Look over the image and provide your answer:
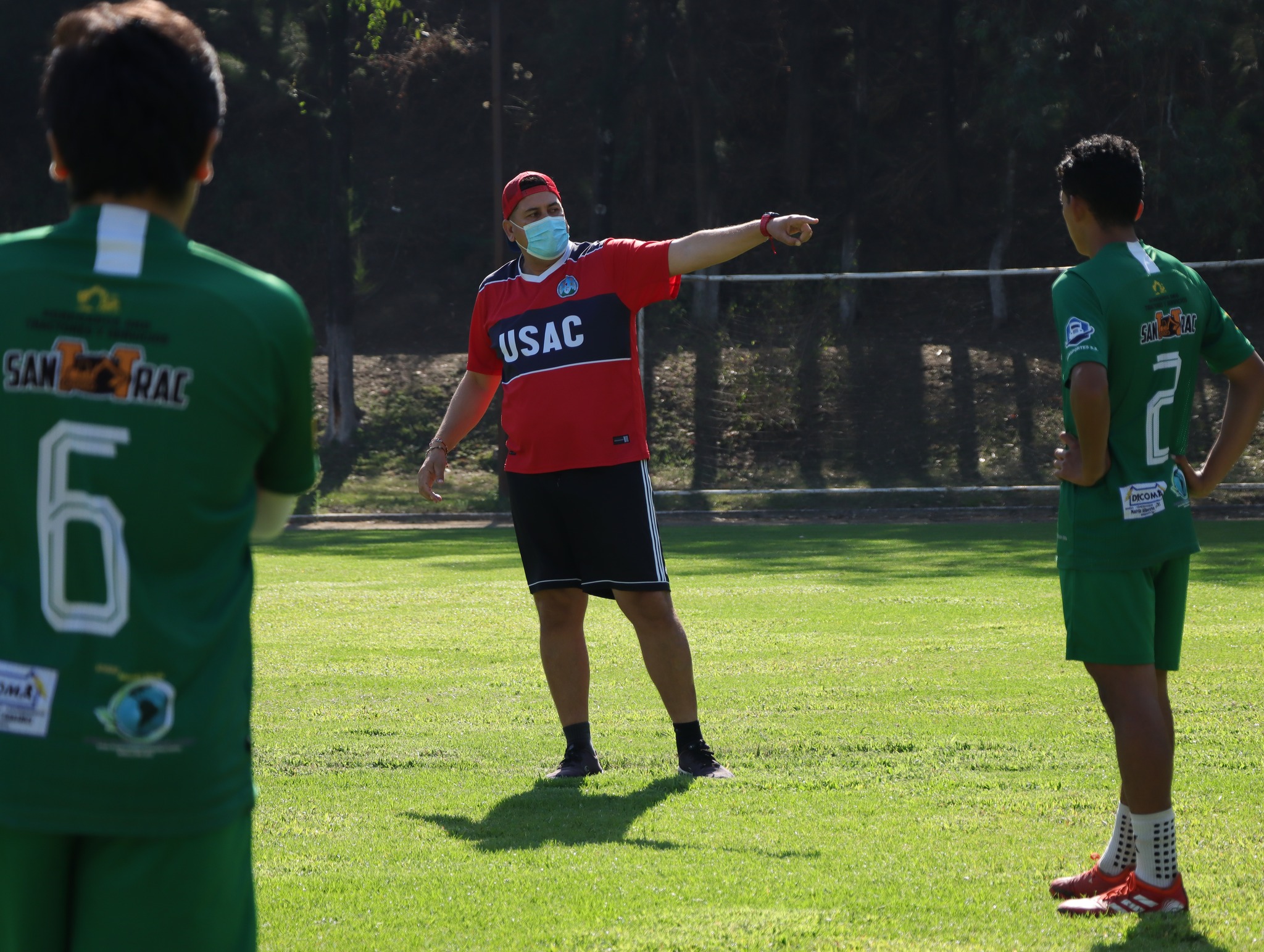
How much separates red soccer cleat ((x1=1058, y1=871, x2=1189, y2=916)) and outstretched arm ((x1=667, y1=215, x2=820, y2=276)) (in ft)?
7.86

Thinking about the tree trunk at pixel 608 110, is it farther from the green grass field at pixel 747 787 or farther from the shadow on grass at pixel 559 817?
the shadow on grass at pixel 559 817

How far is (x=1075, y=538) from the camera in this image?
379cm

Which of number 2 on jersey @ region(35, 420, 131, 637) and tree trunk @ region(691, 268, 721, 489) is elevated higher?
tree trunk @ region(691, 268, 721, 489)

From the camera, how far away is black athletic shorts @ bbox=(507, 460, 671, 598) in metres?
5.78

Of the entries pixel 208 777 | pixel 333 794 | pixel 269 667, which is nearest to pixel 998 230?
pixel 269 667

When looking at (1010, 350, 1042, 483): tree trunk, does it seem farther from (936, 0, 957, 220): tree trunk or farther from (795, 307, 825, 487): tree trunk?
(936, 0, 957, 220): tree trunk

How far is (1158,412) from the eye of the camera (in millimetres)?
3752

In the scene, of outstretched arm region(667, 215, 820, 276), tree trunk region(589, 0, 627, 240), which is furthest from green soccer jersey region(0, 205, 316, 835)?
tree trunk region(589, 0, 627, 240)

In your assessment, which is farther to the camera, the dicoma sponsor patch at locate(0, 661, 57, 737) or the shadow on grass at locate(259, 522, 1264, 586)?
the shadow on grass at locate(259, 522, 1264, 586)

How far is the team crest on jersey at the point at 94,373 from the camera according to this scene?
6.43 ft

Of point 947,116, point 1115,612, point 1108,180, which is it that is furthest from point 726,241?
point 947,116

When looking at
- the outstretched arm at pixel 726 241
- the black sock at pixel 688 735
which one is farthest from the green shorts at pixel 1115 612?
the black sock at pixel 688 735

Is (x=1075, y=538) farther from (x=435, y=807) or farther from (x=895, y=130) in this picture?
(x=895, y=130)

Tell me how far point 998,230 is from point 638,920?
3162cm
